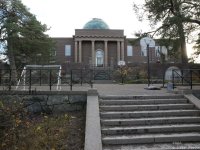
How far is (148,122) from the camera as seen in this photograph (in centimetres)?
867

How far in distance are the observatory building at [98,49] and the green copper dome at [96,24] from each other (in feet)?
13.2

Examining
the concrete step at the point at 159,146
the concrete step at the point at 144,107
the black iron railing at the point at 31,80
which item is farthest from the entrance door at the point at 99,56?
the concrete step at the point at 159,146

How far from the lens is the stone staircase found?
A: 7742 mm

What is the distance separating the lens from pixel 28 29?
2638 cm

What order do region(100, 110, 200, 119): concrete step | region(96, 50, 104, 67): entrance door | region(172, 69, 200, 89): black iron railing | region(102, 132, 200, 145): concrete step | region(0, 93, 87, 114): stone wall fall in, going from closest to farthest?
region(102, 132, 200, 145): concrete step < region(100, 110, 200, 119): concrete step < region(0, 93, 87, 114): stone wall < region(172, 69, 200, 89): black iron railing < region(96, 50, 104, 67): entrance door

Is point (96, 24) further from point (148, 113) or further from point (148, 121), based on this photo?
point (148, 121)

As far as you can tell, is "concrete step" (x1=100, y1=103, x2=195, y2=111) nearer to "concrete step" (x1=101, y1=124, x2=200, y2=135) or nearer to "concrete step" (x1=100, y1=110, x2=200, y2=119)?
"concrete step" (x1=100, y1=110, x2=200, y2=119)

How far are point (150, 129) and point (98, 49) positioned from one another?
150ft

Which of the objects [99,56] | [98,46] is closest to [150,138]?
[98,46]

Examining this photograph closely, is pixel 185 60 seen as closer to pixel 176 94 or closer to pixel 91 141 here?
pixel 176 94

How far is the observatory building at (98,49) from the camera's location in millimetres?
52634

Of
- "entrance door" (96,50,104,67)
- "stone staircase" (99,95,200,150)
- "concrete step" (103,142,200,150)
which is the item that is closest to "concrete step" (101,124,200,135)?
"stone staircase" (99,95,200,150)

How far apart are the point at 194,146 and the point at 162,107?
7.30 feet

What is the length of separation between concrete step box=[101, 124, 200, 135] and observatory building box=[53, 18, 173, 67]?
43.1 meters
